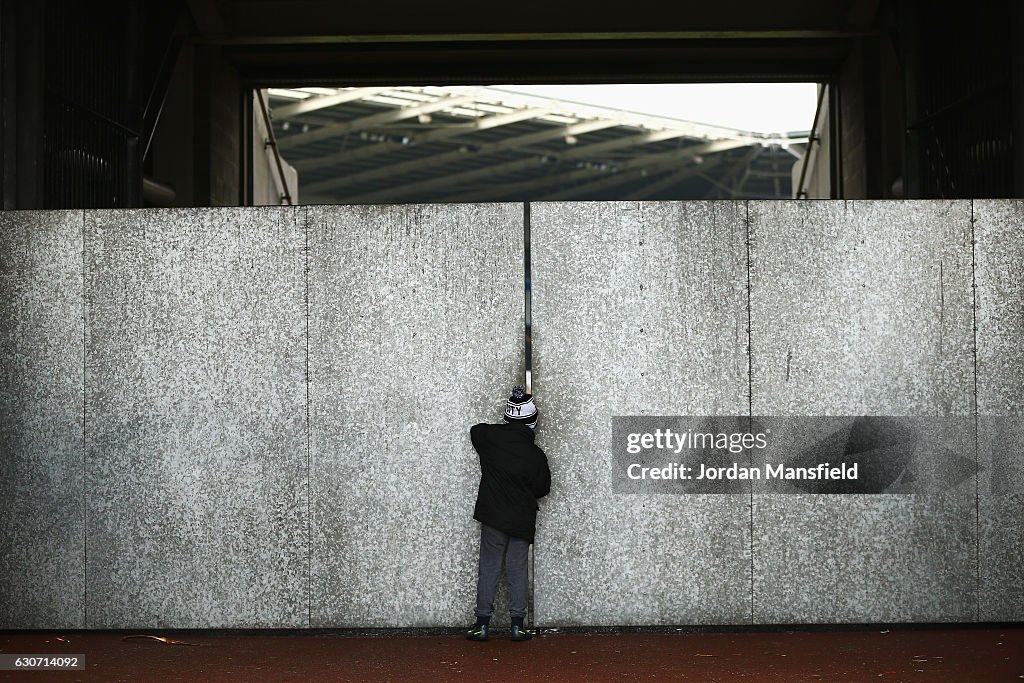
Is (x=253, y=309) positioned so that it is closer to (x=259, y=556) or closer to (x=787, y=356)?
(x=259, y=556)

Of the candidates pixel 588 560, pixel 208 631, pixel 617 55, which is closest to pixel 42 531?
pixel 208 631

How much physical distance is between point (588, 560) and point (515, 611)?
66cm

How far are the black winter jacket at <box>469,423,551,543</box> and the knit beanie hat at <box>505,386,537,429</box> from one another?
0.16 feet

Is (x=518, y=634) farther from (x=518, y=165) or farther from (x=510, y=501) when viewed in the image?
(x=518, y=165)

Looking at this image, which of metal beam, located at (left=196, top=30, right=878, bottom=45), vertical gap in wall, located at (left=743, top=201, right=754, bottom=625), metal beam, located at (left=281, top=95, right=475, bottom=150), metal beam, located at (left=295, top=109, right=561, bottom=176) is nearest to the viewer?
vertical gap in wall, located at (left=743, top=201, right=754, bottom=625)

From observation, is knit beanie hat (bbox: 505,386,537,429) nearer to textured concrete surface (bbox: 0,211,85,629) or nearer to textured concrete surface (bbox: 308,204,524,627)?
textured concrete surface (bbox: 308,204,524,627)

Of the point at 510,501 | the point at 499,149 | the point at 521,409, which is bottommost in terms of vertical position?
the point at 510,501

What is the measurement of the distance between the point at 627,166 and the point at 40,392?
28.5m

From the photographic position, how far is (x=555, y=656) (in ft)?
22.2

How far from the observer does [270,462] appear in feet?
24.6

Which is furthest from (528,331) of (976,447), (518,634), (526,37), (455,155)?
(455,155)

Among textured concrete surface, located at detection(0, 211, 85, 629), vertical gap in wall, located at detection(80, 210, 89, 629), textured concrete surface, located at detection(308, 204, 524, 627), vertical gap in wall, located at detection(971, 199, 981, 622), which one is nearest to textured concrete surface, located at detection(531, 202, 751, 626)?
textured concrete surface, located at detection(308, 204, 524, 627)

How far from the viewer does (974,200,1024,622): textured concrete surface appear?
24.3ft

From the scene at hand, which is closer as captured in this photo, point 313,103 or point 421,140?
point 313,103
